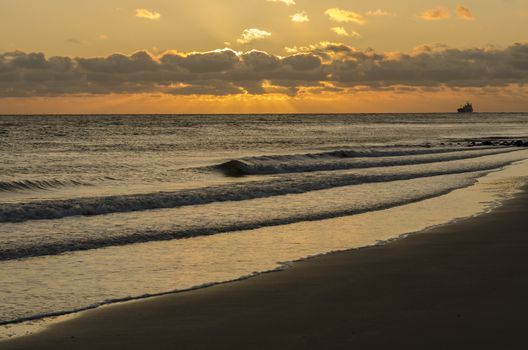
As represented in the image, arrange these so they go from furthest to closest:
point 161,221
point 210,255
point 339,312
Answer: point 161,221, point 210,255, point 339,312

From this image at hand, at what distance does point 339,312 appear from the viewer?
918 cm

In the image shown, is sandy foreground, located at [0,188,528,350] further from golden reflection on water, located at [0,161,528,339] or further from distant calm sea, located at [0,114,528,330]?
distant calm sea, located at [0,114,528,330]

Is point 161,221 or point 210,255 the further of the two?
point 161,221

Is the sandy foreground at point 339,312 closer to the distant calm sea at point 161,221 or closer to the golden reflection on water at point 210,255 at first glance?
the golden reflection on water at point 210,255

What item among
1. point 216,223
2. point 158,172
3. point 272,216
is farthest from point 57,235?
point 158,172

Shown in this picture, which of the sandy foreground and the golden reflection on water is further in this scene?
the golden reflection on water

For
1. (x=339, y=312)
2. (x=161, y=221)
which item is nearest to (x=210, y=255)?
(x=161, y=221)

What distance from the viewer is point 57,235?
51.9ft

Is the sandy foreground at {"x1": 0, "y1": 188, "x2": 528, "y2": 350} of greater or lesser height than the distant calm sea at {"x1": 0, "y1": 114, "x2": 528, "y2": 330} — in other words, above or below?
above

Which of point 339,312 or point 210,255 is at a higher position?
point 339,312

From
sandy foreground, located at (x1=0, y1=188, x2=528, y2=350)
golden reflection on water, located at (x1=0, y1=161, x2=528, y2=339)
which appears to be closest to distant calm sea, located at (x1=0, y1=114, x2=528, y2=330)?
golden reflection on water, located at (x1=0, y1=161, x2=528, y2=339)

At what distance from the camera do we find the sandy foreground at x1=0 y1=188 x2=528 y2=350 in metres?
7.95

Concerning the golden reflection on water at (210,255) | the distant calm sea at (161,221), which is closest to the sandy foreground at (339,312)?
the golden reflection on water at (210,255)

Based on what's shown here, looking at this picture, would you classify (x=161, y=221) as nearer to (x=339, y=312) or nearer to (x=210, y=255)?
(x=210, y=255)
